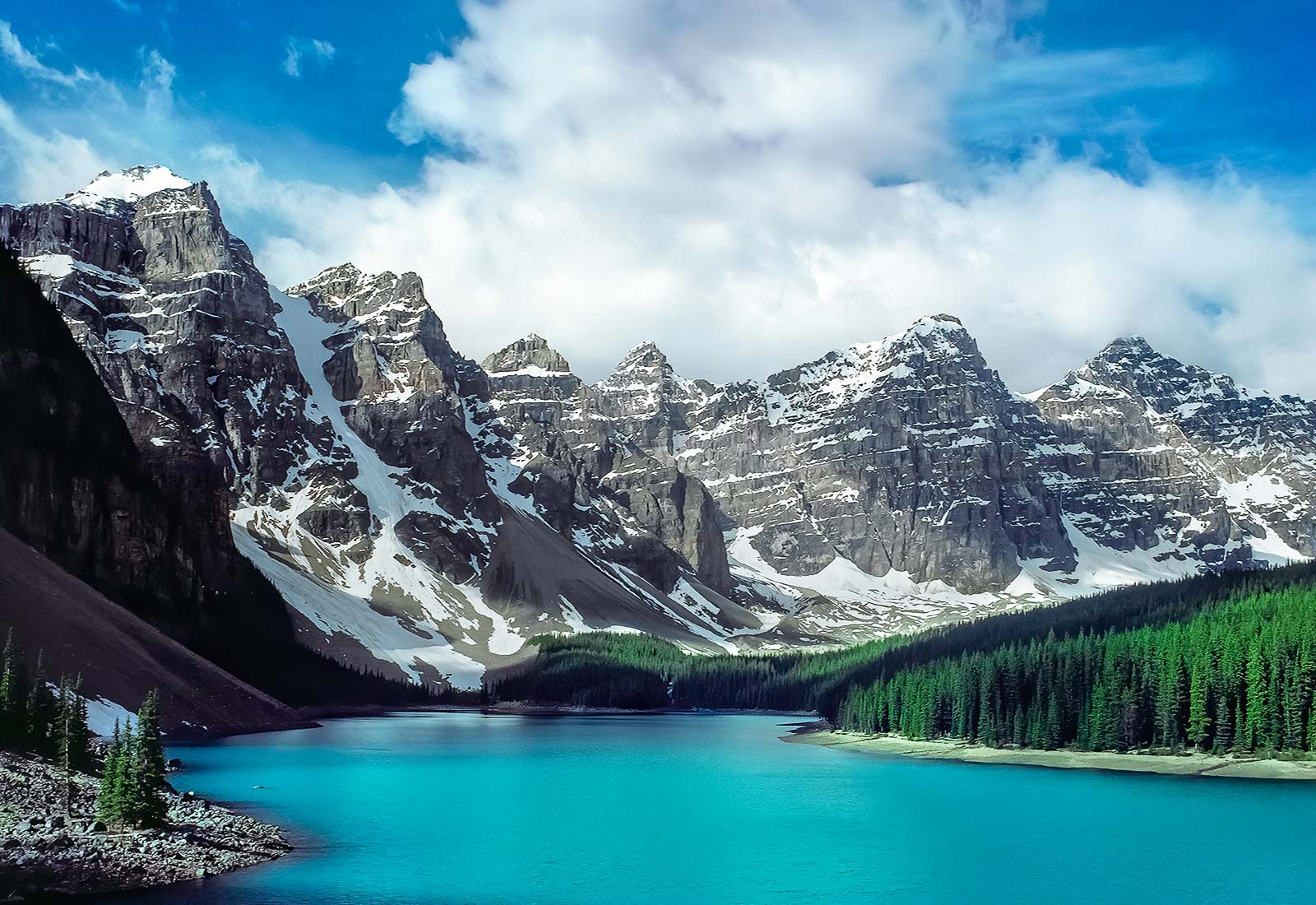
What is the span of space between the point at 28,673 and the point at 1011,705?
8442cm

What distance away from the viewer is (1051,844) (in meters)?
63.6

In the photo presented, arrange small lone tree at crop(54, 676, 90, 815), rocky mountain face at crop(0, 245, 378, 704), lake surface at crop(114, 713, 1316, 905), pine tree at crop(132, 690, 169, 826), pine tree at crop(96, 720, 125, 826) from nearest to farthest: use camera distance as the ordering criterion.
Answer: pine tree at crop(96, 720, 125, 826), pine tree at crop(132, 690, 169, 826), lake surface at crop(114, 713, 1316, 905), small lone tree at crop(54, 676, 90, 815), rocky mountain face at crop(0, 245, 378, 704)

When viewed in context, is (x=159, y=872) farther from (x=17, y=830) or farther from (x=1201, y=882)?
(x=1201, y=882)

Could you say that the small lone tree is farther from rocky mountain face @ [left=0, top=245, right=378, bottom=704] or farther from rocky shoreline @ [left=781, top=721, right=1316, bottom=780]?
rocky shoreline @ [left=781, top=721, right=1316, bottom=780]

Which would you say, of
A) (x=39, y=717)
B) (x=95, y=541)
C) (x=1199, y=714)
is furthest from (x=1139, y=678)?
(x=95, y=541)

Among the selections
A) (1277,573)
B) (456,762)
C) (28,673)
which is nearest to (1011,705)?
(1277,573)

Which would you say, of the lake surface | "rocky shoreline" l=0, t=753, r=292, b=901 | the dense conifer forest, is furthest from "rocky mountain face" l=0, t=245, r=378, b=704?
the dense conifer forest

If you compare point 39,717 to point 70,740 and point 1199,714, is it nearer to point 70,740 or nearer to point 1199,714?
point 70,740

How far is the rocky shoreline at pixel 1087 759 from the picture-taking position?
89562 millimetres

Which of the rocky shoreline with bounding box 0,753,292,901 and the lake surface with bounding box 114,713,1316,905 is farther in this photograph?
the lake surface with bounding box 114,713,1316,905

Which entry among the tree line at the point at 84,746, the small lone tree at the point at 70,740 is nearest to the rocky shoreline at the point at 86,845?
the small lone tree at the point at 70,740

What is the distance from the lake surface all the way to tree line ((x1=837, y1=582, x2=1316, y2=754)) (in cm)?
768

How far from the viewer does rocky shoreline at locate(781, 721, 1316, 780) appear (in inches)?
3526

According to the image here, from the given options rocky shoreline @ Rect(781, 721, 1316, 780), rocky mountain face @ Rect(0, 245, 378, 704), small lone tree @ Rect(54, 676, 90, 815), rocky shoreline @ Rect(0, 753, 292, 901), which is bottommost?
rocky shoreline @ Rect(781, 721, 1316, 780)
